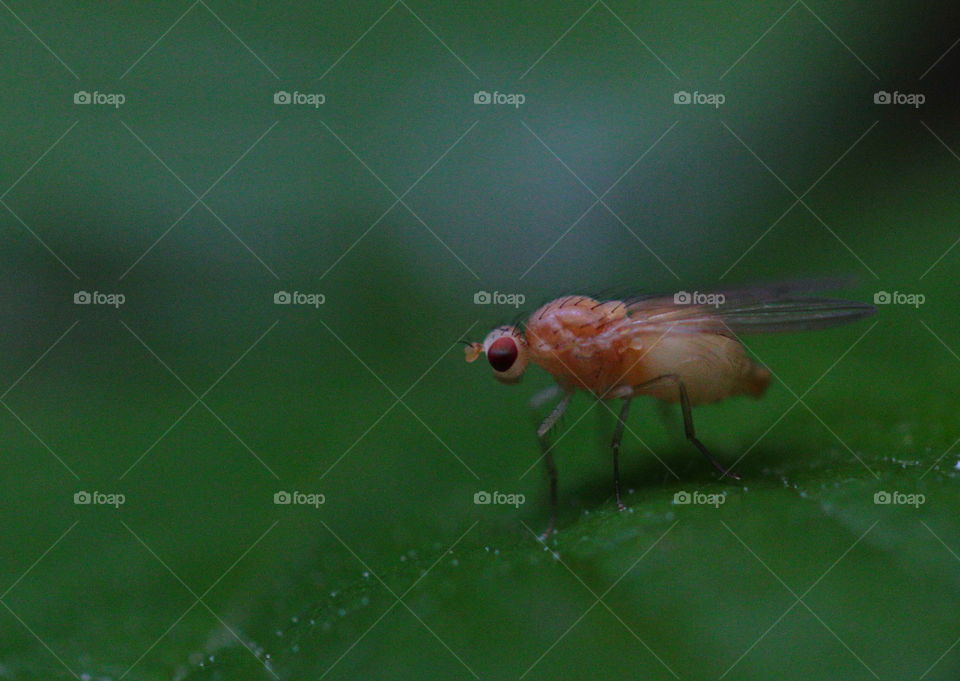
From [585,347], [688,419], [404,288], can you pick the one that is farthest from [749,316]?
[404,288]

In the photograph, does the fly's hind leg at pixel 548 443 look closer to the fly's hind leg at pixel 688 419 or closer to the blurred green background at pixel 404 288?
the blurred green background at pixel 404 288

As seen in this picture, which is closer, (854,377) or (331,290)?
(854,377)

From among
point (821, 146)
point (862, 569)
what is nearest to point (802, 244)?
point (821, 146)

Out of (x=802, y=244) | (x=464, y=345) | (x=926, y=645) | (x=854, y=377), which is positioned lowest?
(x=926, y=645)

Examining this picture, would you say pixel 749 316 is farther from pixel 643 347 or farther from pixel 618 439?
pixel 618 439

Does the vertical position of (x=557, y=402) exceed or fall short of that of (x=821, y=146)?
it falls short

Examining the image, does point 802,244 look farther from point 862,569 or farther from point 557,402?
point 862,569

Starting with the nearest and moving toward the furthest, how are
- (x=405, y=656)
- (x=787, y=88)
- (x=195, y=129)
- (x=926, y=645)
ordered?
(x=926, y=645), (x=405, y=656), (x=195, y=129), (x=787, y=88)

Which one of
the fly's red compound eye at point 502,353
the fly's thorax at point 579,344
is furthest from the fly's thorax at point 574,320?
the fly's red compound eye at point 502,353
